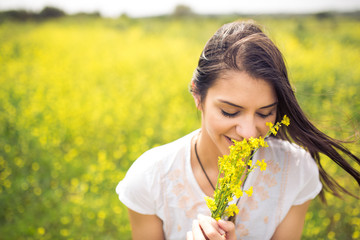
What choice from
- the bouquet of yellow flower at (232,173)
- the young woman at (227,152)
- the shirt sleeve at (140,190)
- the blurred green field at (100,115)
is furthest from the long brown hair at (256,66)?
the shirt sleeve at (140,190)

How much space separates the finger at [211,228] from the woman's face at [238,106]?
14.0 inches

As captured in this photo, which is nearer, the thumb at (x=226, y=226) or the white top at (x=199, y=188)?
the thumb at (x=226, y=226)

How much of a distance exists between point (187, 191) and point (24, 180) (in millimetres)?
2525

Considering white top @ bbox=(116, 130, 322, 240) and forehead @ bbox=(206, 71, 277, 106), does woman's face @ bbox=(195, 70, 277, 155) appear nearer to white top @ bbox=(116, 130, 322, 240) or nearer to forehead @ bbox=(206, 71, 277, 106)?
forehead @ bbox=(206, 71, 277, 106)

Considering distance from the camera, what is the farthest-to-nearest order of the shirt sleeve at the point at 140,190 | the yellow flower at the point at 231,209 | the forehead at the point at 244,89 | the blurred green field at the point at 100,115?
the blurred green field at the point at 100,115 → the shirt sleeve at the point at 140,190 → the forehead at the point at 244,89 → the yellow flower at the point at 231,209

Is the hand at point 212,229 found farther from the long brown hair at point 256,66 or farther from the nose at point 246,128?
the long brown hair at point 256,66

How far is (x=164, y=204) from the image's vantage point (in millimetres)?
1429

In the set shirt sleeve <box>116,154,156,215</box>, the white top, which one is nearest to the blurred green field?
the white top

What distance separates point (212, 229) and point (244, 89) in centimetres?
56

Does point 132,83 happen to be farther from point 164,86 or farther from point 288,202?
point 288,202

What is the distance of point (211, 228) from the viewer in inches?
38.0

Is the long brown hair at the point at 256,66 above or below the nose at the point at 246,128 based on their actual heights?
above

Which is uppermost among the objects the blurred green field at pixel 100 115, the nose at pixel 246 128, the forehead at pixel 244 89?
the forehead at pixel 244 89

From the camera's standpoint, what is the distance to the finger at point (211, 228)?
96 centimetres
